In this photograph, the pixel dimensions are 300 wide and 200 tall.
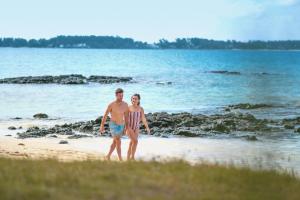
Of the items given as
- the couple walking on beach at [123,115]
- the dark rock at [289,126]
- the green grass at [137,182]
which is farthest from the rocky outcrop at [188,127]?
the green grass at [137,182]

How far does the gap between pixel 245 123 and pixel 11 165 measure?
791 inches

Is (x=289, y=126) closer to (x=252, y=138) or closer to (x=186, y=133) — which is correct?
(x=252, y=138)

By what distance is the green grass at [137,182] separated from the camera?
7.76m

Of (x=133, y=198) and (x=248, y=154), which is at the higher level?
(x=133, y=198)

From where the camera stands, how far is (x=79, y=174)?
895 cm

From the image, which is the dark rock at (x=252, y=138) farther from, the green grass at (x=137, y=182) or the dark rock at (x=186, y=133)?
the green grass at (x=137, y=182)

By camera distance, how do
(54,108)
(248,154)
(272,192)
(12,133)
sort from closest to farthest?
1. (272,192)
2. (248,154)
3. (12,133)
4. (54,108)

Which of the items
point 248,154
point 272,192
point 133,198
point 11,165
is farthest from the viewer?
point 248,154

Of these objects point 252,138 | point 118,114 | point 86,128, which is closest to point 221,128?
point 252,138

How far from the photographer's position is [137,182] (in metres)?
8.50

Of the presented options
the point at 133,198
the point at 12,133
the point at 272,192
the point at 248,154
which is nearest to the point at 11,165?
the point at 133,198

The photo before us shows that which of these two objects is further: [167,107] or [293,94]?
[293,94]

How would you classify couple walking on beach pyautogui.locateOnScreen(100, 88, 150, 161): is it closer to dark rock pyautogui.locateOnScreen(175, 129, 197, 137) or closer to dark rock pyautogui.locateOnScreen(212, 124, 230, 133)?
dark rock pyautogui.locateOnScreen(175, 129, 197, 137)

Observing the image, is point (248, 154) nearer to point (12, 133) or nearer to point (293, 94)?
point (12, 133)
